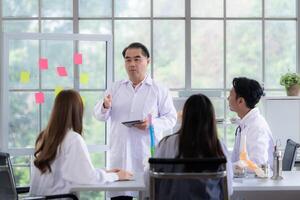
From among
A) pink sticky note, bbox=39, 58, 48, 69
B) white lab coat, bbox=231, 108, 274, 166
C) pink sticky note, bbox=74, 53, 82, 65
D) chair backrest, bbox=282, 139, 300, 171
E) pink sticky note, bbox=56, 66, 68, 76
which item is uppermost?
pink sticky note, bbox=74, 53, 82, 65

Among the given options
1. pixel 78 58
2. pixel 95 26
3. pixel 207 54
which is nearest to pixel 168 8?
pixel 207 54

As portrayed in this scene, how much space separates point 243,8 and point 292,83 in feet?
3.18

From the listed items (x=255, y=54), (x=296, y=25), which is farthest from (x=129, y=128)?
(x=296, y=25)

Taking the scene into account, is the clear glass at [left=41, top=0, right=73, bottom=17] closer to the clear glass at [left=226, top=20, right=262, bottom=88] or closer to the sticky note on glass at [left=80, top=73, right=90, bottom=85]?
the sticky note on glass at [left=80, top=73, right=90, bottom=85]

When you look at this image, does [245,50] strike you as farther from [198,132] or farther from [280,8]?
[198,132]

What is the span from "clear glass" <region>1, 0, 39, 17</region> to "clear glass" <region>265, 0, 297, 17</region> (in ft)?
7.89

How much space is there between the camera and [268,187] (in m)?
2.70

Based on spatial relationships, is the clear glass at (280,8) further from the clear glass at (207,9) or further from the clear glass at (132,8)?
the clear glass at (132,8)

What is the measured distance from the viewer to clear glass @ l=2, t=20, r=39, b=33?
5164 millimetres

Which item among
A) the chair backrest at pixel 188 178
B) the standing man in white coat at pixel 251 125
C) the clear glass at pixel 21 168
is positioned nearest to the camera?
the chair backrest at pixel 188 178

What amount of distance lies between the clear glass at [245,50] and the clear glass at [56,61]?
5.36 ft

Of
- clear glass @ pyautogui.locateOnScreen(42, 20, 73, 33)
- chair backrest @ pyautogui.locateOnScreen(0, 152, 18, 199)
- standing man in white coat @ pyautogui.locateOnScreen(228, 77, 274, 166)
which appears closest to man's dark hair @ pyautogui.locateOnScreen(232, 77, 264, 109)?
standing man in white coat @ pyautogui.locateOnScreen(228, 77, 274, 166)

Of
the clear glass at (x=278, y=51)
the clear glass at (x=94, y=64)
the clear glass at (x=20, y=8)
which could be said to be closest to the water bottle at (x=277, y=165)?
the clear glass at (x=94, y=64)

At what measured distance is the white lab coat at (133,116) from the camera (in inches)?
145
